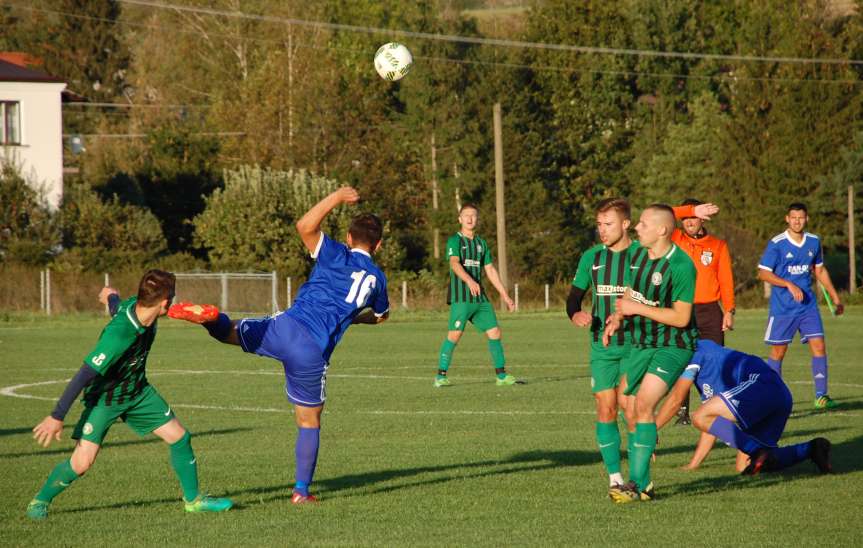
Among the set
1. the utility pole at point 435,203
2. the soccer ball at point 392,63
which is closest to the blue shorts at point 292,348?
the soccer ball at point 392,63

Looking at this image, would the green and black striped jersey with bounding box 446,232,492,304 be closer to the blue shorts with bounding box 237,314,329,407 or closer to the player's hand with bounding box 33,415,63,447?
the blue shorts with bounding box 237,314,329,407

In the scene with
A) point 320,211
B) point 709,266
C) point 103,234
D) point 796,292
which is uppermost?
point 103,234

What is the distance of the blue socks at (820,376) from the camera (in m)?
15.0

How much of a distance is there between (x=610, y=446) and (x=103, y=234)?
43310mm

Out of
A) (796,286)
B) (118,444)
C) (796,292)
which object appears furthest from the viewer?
(796,286)

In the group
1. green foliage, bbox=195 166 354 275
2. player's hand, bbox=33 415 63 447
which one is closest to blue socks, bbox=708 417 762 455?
player's hand, bbox=33 415 63 447

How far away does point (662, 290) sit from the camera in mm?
8750

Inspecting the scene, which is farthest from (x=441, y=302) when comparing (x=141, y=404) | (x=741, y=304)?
(x=141, y=404)

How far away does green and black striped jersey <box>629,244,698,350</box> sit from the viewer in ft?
28.6

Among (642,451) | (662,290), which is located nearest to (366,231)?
(662,290)

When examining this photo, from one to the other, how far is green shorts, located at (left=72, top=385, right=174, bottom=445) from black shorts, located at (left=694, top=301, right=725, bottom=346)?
21.3ft

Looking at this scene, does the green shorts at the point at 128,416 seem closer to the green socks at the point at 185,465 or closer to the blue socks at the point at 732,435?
the green socks at the point at 185,465

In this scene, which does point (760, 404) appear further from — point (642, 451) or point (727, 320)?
point (727, 320)

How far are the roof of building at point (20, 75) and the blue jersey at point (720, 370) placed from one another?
44.7 metres
